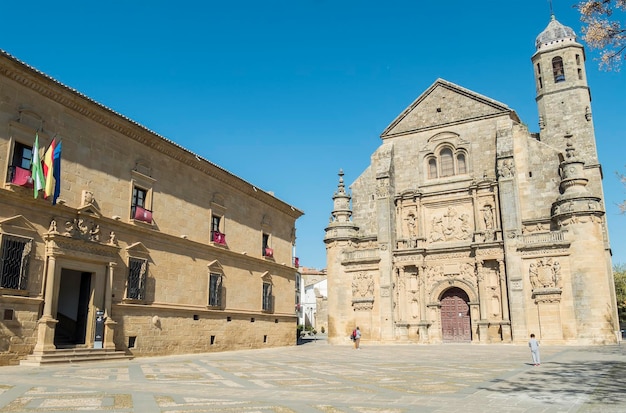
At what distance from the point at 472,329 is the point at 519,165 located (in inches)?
374

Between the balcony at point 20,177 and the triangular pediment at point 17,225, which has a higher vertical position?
the balcony at point 20,177

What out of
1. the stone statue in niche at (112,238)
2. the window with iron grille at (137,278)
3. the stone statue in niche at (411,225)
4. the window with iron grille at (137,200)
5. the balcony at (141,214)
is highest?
the stone statue in niche at (411,225)

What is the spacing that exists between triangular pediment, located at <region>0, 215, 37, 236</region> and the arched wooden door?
2207 cm

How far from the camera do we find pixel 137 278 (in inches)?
742

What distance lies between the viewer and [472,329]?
2806cm

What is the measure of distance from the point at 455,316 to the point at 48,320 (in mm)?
21514

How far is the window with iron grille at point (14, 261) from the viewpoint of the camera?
14.1 m

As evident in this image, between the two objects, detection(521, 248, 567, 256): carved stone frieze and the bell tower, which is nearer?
detection(521, 248, 567, 256): carved stone frieze

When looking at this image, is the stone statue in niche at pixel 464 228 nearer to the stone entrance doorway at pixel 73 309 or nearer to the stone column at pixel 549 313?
the stone column at pixel 549 313

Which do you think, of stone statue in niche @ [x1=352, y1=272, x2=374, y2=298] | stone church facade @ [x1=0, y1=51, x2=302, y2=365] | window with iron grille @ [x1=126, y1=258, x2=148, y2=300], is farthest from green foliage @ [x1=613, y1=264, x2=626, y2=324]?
window with iron grille @ [x1=126, y1=258, x2=148, y2=300]

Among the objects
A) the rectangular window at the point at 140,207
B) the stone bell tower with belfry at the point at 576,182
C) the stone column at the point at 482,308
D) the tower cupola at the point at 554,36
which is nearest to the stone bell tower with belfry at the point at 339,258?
the stone column at the point at 482,308

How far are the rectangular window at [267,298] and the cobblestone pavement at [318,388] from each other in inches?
494

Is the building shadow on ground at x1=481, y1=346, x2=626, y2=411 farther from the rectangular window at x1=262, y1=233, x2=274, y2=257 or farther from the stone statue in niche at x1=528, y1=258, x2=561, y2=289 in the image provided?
the rectangular window at x1=262, y1=233, x2=274, y2=257

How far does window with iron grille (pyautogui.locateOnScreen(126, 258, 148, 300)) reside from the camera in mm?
18516
